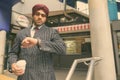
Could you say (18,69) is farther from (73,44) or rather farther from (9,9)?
(9,9)

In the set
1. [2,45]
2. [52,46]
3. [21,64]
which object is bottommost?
[21,64]

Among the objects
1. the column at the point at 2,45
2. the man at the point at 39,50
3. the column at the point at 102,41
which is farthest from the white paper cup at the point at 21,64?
the column at the point at 2,45

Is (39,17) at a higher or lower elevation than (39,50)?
higher

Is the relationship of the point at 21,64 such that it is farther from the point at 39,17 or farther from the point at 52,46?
the point at 39,17

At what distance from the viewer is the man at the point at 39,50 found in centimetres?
135

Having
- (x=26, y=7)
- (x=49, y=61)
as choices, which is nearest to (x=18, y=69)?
(x=49, y=61)

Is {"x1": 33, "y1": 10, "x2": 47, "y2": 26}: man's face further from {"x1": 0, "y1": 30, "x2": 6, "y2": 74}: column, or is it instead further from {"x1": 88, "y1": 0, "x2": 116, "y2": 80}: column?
{"x1": 0, "y1": 30, "x2": 6, "y2": 74}: column

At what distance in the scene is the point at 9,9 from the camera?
731cm

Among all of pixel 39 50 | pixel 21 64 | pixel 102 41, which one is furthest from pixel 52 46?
pixel 102 41

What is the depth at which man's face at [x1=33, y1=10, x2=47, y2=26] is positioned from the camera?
1.42m

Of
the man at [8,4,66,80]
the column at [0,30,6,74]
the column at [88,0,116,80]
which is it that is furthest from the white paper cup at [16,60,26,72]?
the column at [0,30,6,74]

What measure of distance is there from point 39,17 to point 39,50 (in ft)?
0.74

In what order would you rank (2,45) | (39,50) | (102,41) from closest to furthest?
(39,50), (102,41), (2,45)

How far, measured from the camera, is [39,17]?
142cm
